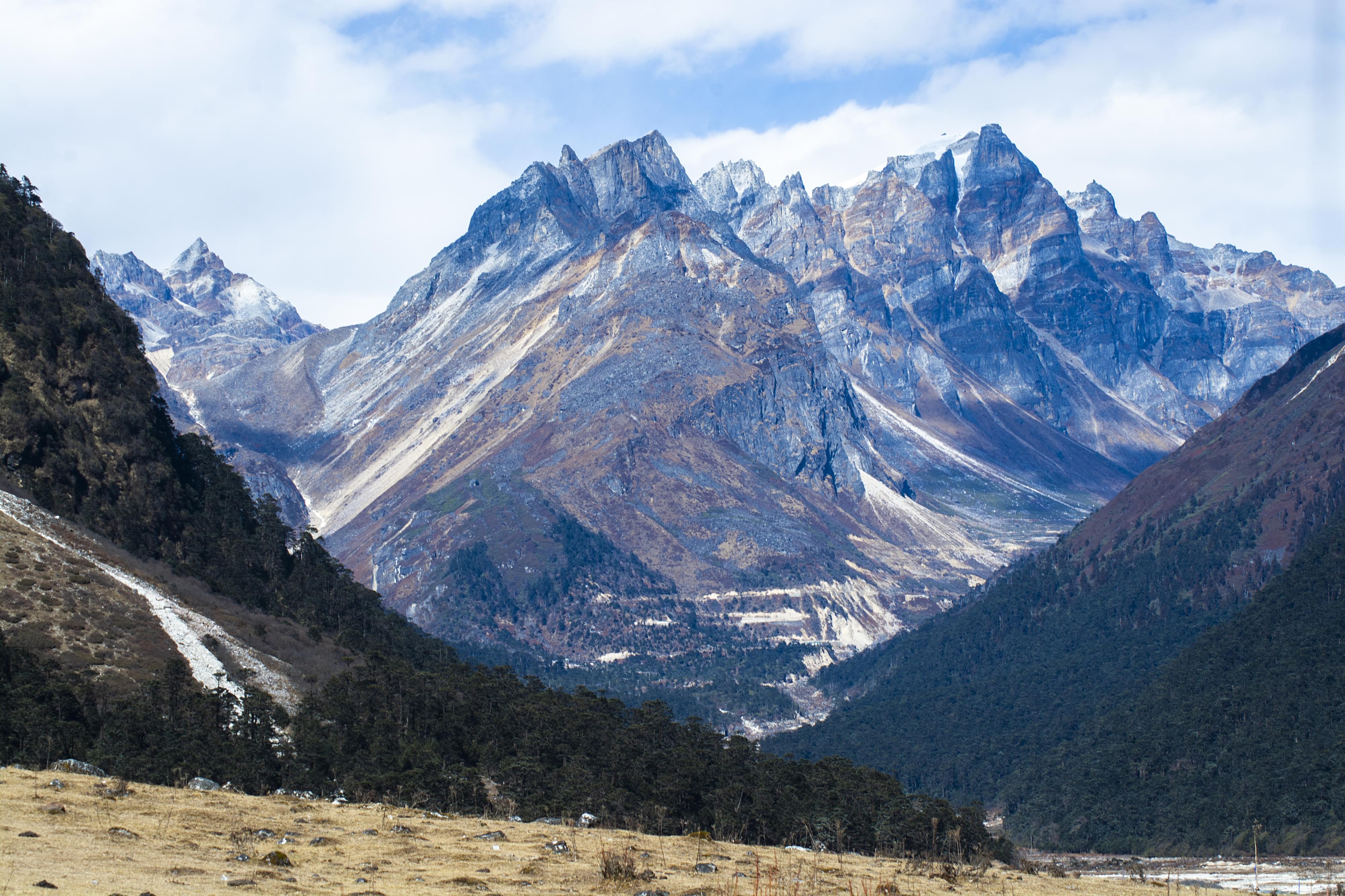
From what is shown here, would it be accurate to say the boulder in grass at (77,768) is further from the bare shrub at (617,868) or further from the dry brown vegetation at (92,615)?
the bare shrub at (617,868)

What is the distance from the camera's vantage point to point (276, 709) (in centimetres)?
10819

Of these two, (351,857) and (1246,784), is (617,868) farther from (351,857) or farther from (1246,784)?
(1246,784)

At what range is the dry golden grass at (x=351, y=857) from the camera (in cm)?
4656

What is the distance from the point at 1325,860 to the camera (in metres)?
141

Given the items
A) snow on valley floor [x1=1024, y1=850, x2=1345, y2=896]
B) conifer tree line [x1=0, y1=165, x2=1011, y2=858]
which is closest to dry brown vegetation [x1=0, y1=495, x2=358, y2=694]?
conifer tree line [x1=0, y1=165, x2=1011, y2=858]

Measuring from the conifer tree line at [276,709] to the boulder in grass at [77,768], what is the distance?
3.42 meters

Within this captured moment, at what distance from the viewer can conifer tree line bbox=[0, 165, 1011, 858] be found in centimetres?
9125

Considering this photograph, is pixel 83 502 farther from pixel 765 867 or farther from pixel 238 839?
pixel 765 867

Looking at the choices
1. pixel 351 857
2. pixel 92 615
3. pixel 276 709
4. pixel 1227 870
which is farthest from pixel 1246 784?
pixel 351 857

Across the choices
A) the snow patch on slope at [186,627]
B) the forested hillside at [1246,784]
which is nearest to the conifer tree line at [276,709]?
the snow patch on slope at [186,627]

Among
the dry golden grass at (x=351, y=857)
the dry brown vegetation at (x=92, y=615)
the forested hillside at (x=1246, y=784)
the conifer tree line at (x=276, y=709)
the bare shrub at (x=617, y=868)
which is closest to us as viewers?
the dry golden grass at (x=351, y=857)

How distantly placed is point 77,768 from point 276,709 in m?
37.3

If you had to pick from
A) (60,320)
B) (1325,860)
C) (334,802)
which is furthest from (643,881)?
(60,320)

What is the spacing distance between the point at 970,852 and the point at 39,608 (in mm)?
83350
